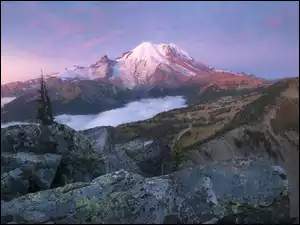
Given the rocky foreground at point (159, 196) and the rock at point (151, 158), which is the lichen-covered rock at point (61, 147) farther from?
the rock at point (151, 158)

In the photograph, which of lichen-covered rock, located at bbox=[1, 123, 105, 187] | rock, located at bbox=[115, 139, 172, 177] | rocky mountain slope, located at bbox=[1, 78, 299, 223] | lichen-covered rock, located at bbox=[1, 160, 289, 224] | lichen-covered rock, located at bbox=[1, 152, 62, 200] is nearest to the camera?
lichen-covered rock, located at bbox=[1, 160, 289, 224]

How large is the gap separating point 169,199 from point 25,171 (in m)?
6.77

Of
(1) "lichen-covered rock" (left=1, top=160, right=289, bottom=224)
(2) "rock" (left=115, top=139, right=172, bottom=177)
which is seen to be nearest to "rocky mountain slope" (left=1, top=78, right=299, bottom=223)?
(1) "lichen-covered rock" (left=1, top=160, right=289, bottom=224)

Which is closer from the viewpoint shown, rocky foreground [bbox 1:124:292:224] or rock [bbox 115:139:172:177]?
rocky foreground [bbox 1:124:292:224]

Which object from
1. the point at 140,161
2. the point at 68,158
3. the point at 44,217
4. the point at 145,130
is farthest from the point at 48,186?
the point at 145,130

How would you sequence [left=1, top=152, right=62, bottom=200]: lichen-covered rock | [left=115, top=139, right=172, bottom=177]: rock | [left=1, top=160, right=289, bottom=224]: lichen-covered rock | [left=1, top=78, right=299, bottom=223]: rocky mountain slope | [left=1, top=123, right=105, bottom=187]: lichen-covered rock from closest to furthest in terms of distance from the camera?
[left=1, top=160, right=289, bottom=224]: lichen-covered rock < [left=1, top=78, right=299, bottom=223]: rocky mountain slope < [left=1, top=152, right=62, bottom=200]: lichen-covered rock < [left=1, top=123, right=105, bottom=187]: lichen-covered rock < [left=115, top=139, right=172, bottom=177]: rock

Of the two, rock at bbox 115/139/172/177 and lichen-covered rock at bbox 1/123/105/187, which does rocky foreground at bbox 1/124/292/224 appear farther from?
rock at bbox 115/139/172/177

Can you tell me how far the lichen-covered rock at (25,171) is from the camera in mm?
13156

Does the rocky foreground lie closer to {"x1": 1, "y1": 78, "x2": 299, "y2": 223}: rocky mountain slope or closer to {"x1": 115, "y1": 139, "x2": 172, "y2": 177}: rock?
{"x1": 1, "y1": 78, "x2": 299, "y2": 223}: rocky mountain slope

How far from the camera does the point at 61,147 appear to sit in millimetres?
17703

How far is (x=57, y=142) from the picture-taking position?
17656 millimetres

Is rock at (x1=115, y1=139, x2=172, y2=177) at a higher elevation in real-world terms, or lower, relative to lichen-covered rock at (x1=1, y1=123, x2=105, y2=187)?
lower

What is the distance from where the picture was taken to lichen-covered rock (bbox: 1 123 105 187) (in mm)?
16453

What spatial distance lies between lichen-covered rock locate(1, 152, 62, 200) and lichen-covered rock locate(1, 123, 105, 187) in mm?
646
